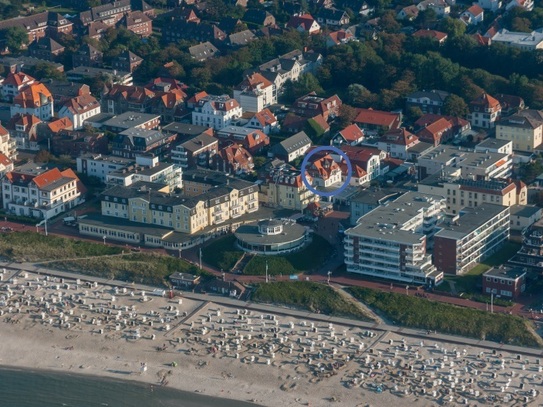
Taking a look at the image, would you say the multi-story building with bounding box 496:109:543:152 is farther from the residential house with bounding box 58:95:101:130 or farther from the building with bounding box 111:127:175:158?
the residential house with bounding box 58:95:101:130

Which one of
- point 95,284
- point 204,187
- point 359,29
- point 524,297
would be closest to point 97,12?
point 359,29

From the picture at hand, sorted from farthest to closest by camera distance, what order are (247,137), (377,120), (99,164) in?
(377,120), (247,137), (99,164)

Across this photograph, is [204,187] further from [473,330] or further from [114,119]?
[473,330]

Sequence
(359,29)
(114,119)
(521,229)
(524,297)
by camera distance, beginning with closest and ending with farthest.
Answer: (524,297), (521,229), (114,119), (359,29)

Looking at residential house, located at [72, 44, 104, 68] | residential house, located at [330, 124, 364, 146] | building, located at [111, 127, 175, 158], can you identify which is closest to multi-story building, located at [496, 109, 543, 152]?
residential house, located at [330, 124, 364, 146]

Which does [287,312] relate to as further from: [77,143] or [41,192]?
[77,143]

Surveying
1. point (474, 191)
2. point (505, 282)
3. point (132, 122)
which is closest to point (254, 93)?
point (132, 122)
